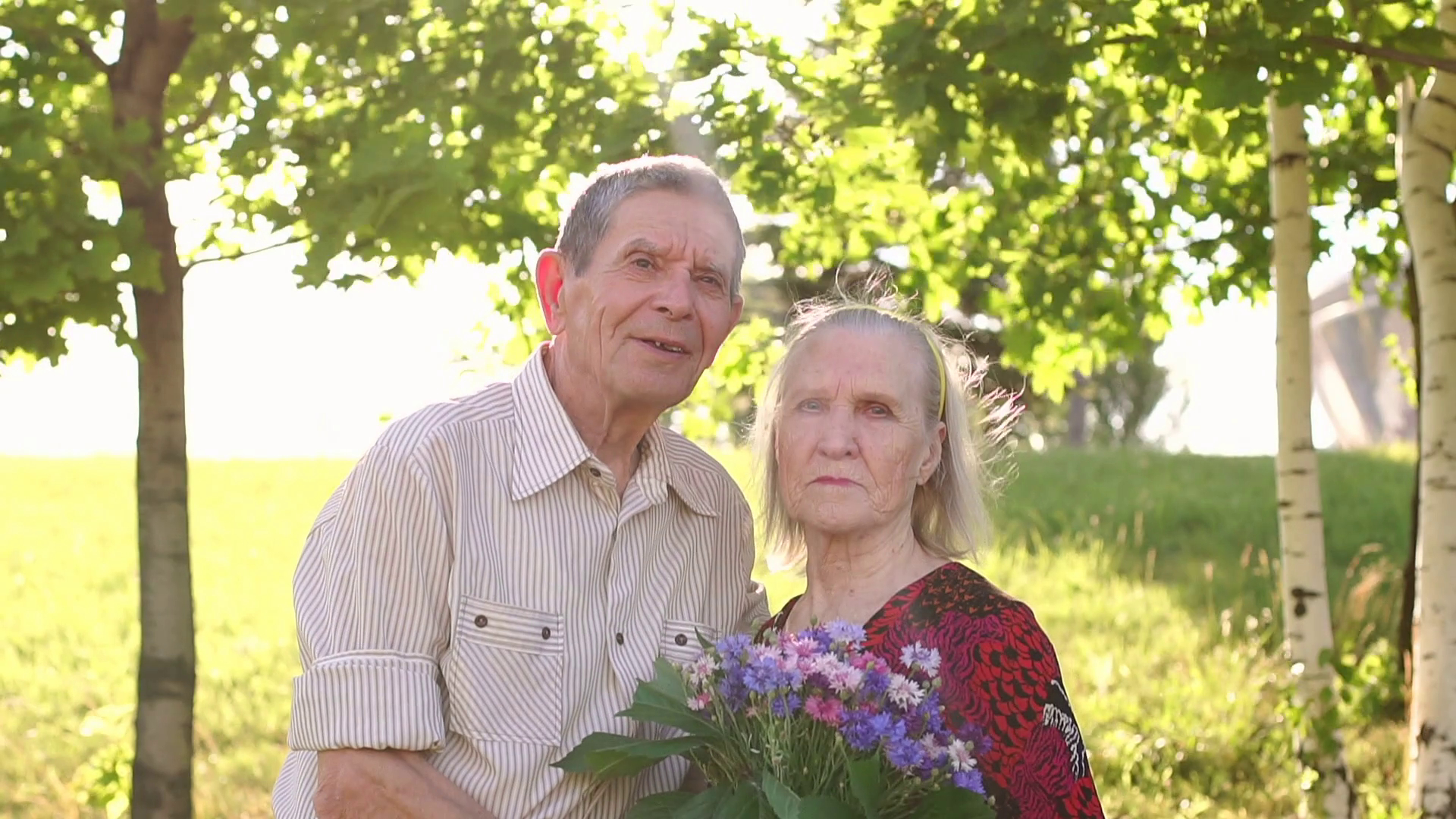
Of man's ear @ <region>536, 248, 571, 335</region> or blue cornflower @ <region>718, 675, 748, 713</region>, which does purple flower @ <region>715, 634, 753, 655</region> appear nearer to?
blue cornflower @ <region>718, 675, 748, 713</region>

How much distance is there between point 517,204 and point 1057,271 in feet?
8.52

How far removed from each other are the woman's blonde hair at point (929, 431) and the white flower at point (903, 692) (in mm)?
696

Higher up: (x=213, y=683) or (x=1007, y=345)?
(x=1007, y=345)

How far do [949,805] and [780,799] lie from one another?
0.92 feet

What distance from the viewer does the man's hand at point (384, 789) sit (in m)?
2.43

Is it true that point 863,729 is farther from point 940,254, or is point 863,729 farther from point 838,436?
point 940,254

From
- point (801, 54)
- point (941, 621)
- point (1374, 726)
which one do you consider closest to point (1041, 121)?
point (801, 54)

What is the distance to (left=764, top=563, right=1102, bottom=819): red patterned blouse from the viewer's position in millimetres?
2432

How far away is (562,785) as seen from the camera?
101 inches

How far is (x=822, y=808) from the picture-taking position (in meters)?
2.04

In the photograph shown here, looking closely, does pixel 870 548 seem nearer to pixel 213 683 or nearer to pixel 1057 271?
pixel 1057 271

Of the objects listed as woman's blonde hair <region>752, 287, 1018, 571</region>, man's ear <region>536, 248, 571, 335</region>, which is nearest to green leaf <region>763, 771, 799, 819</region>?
woman's blonde hair <region>752, 287, 1018, 571</region>

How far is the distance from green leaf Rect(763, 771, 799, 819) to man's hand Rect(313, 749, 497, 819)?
649 millimetres

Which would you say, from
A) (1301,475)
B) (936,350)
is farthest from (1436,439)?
(936,350)
